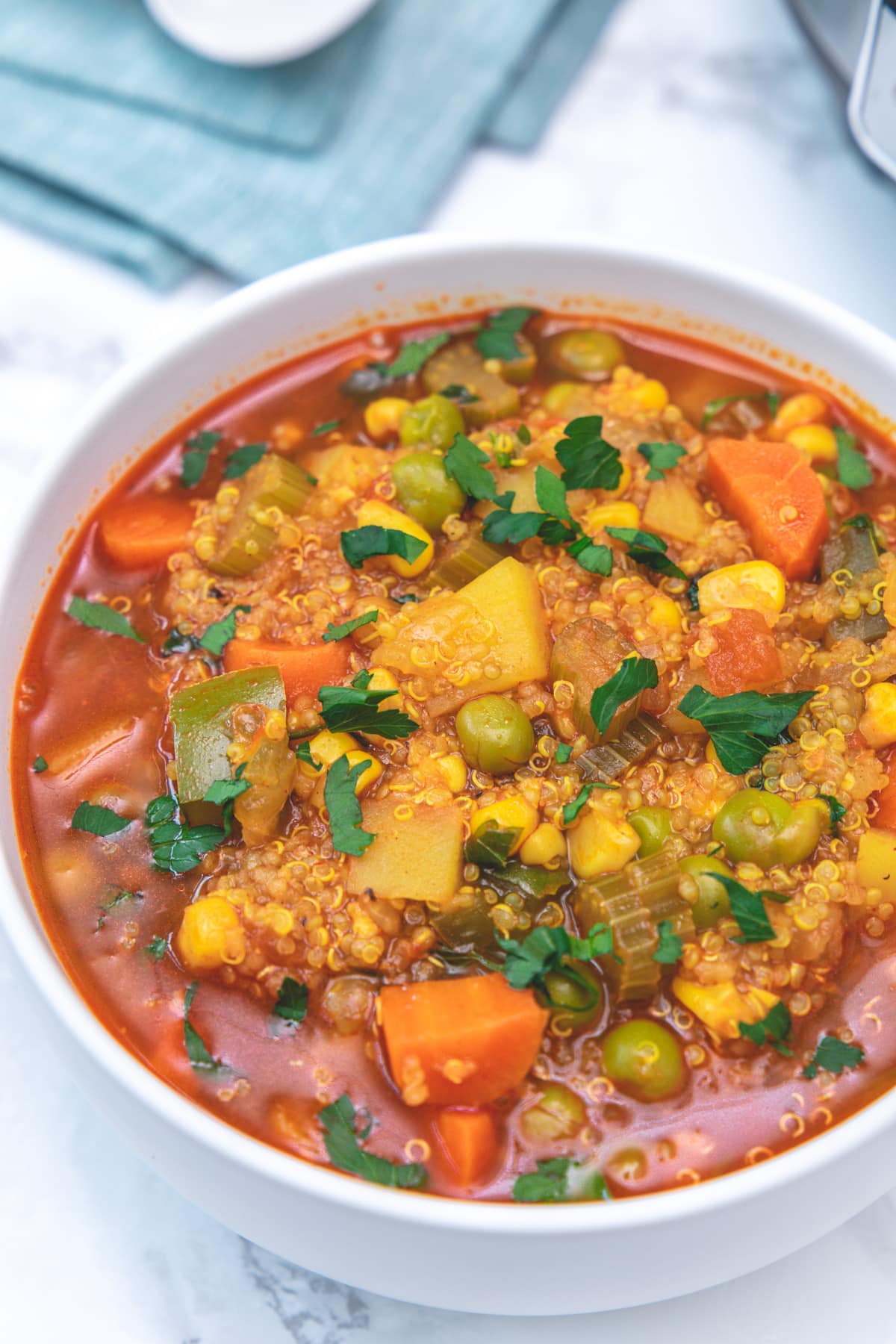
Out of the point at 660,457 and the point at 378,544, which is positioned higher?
the point at 660,457

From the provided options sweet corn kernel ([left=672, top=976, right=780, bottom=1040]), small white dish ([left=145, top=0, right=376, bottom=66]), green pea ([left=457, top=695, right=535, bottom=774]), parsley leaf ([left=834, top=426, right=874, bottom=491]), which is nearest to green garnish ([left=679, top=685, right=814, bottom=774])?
green pea ([left=457, top=695, right=535, bottom=774])

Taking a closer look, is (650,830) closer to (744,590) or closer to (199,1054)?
(744,590)

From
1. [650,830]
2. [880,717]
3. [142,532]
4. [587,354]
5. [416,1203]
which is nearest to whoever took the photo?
[416,1203]

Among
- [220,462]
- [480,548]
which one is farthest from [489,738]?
[220,462]

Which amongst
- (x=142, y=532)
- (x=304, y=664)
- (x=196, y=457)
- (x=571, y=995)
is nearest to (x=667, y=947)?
(x=571, y=995)

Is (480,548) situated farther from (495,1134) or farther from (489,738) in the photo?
(495,1134)

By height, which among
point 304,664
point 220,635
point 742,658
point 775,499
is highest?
point 775,499
